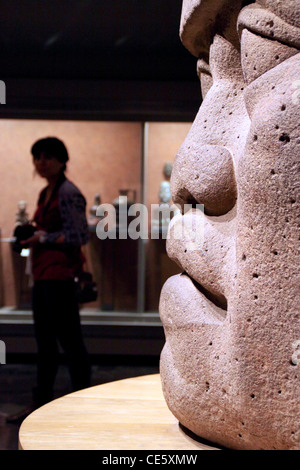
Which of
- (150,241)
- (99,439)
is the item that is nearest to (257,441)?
(99,439)

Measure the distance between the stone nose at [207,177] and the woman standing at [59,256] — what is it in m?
1.28

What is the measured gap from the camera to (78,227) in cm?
286

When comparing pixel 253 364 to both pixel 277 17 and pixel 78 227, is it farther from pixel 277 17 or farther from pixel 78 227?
pixel 78 227

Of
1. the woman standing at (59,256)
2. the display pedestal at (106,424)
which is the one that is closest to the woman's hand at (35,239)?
the woman standing at (59,256)

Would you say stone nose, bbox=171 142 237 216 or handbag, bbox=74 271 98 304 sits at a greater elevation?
stone nose, bbox=171 142 237 216

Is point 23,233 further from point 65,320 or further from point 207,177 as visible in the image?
point 207,177

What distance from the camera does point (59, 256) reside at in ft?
9.41

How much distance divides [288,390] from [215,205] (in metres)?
0.51

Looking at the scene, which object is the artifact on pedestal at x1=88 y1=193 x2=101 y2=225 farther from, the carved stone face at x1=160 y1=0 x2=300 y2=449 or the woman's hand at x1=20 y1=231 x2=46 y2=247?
the carved stone face at x1=160 y1=0 x2=300 y2=449

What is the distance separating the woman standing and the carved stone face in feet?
4.05

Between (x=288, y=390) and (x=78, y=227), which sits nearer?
(x=288, y=390)

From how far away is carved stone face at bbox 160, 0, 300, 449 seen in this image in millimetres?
1298

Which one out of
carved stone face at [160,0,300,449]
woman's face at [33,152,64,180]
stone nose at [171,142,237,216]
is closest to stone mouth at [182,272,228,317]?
carved stone face at [160,0,300,449]

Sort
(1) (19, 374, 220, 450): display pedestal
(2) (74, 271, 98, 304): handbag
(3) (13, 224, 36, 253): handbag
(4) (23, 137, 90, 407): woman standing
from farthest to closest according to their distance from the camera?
(2) (74, 271, 98, 304): handbag < (3) (13, 224, 36, 253): handbag < (4) (23, 137, 90, 407): woman standing < (1) (19, 374, 220, 450): display pedestal
